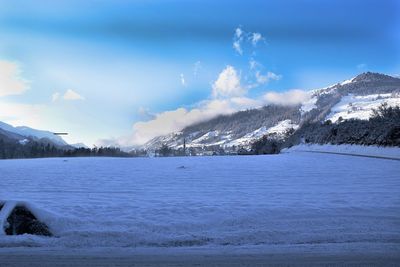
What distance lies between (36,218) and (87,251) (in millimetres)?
2828

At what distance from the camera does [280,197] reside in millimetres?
12070

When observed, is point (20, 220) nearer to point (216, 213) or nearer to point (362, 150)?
point (216, 213)

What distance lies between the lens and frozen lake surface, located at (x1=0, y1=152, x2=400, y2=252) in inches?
295

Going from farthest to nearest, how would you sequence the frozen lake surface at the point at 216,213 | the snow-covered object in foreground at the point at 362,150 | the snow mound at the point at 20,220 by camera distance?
1. the snow-covered object in foreground at the point at 362,150
2. the snow mound at the point at 20,220
3. the frozen lake surface at the point at 216,213

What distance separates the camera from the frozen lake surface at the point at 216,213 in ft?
24.6

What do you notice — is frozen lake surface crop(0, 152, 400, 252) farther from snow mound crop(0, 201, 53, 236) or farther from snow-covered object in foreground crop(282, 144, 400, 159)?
snow-covered object in foreground crop(282, 144, 400, 159)

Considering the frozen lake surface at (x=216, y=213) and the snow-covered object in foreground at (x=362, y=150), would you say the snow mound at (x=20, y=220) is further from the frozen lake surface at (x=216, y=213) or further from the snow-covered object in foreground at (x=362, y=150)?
the snow-covered object in foreground at (x=362, y=150)

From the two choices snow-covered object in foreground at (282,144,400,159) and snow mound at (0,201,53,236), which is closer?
snow mound at (0,201,53,236)

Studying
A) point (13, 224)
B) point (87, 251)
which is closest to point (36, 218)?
point (13, 224)

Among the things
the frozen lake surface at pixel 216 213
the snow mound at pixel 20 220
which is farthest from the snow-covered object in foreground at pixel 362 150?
the snow mound at pixel 20 220

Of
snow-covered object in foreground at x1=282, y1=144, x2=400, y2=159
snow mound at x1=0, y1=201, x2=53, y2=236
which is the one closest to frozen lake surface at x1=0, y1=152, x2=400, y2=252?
snow mound at x1=0, y1=201, x2=53, y2=236

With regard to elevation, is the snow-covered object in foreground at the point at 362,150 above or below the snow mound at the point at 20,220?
above

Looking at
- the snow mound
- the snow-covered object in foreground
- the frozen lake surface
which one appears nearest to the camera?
the frozen lake surface

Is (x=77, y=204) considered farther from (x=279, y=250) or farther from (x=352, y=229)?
(x=352, y=229)
